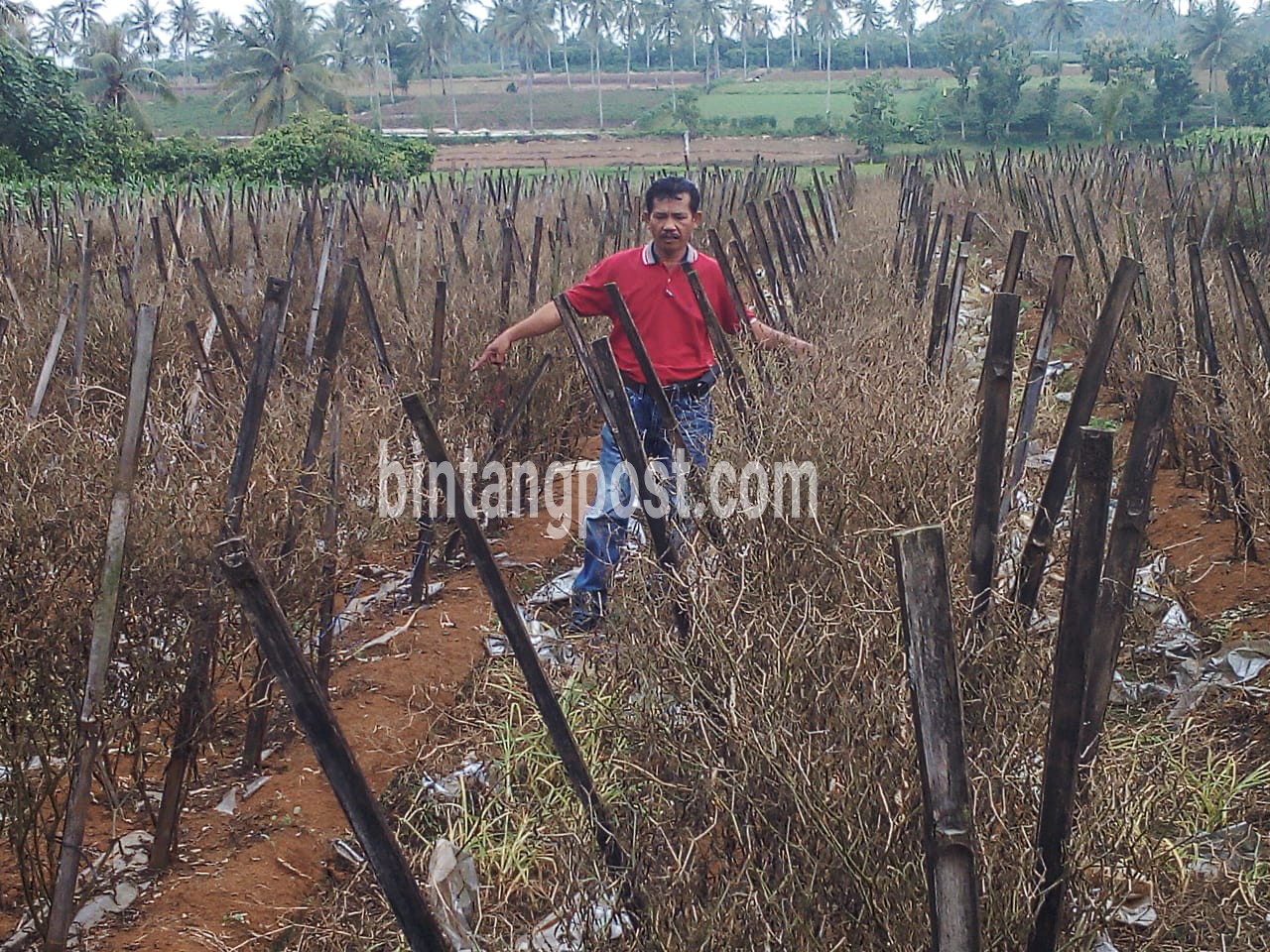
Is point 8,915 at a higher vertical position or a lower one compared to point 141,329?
lower

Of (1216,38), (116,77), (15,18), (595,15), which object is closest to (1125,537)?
(15,18)

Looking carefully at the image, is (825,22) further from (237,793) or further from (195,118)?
(237,793)

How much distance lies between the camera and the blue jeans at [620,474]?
4547mm

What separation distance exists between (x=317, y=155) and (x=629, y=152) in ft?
79.5

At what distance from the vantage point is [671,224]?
4.65m

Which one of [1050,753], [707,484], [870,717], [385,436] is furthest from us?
[385,436]

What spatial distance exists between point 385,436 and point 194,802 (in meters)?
1.57

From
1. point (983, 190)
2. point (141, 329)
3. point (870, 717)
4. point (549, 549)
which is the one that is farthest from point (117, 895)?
point (983, 190)

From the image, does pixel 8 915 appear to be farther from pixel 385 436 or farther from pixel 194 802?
pixel 385 436

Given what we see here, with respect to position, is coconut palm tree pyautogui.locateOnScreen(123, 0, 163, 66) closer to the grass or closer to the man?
the grass

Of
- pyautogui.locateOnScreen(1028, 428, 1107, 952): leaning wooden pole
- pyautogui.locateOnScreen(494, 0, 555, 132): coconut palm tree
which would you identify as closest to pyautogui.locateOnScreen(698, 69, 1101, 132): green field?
pyautogui.locateOnScreen(494, 0, 555, 132): coconut palm tree

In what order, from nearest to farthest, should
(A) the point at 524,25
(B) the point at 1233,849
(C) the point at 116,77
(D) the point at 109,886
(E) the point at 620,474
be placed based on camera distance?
(B) the point at 1233,849 → (D) the point at 109,886 → (E) the point at 620,474 → (C) the point at 116,77 → (A) the point at 524,25

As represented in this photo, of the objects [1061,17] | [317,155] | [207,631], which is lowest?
[207,631]

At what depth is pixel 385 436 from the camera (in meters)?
4.79
